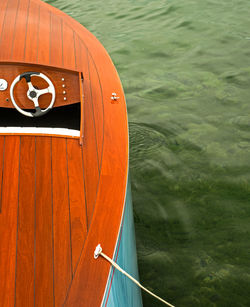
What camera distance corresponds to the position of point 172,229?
9.41ft

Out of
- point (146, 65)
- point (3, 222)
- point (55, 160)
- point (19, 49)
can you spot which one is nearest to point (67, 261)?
→ point (3, 222)

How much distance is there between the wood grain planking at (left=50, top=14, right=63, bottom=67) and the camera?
300 centimetres

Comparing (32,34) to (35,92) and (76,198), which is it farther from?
(76,198)

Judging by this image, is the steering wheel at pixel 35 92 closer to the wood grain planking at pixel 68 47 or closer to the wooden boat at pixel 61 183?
the wooden boat at pixel 61 183

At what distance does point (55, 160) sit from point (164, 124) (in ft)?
7.36

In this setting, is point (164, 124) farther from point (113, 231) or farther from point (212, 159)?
point (113, 231)

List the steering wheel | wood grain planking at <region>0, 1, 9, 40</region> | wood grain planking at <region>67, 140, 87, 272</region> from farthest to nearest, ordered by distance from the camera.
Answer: wood grain planking at <region>0, 1, 9, 40</region>, the steering wheel, wood grain planking at <region>67, 140, 87, 272</region>

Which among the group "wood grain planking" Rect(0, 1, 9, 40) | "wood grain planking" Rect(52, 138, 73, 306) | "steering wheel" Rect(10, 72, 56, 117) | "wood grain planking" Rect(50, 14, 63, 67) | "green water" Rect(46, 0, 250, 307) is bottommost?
"green water" Rect(46, 0, 250, 307)

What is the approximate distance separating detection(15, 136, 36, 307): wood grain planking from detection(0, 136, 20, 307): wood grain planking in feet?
0.07

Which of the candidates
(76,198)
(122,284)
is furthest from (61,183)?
(122,284)

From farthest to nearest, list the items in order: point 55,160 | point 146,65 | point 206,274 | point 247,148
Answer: point 146,65 → point 247,148 → point 206,274 → point 55,160

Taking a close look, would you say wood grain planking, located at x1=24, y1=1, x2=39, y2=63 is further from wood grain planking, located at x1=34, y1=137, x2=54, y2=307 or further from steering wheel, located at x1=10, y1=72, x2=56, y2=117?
wood grain planking, located at x1=34, y1=137, x2=54, y2=307

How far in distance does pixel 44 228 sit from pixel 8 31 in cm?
218

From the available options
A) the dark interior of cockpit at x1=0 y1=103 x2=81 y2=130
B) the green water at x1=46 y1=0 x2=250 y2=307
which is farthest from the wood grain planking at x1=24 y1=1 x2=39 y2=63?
→ the green water at x1=46 y1=0 x2=250 y2=307
